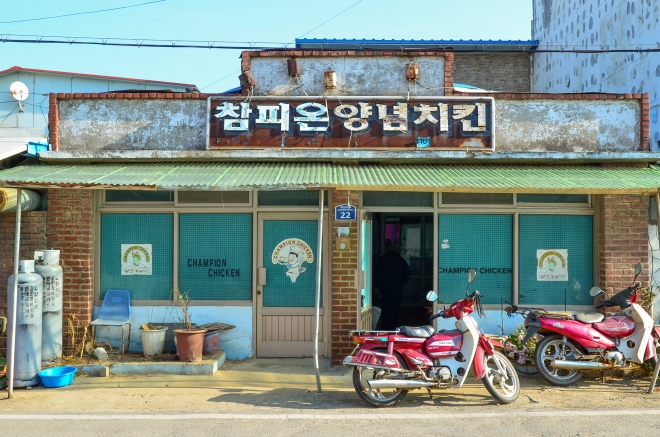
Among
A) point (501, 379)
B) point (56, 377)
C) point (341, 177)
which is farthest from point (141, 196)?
point (501, 379)

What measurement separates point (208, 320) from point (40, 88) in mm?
14079

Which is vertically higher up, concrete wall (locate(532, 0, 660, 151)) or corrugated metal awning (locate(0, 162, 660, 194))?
concrete wall (locate(532, 0, 660, 151))

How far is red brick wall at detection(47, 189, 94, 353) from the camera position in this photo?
387 inches

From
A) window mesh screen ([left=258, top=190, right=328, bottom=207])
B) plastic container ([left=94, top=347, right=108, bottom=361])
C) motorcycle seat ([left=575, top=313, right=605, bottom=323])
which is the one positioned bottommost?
plastic container ([left=94, top=347, right=108, bottom=361])

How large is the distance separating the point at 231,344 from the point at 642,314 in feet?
19.1

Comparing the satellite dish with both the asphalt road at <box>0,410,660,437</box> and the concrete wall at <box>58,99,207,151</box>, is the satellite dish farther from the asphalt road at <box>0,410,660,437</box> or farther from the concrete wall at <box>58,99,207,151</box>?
the asphalt road at <box>0,410,660,437</box>

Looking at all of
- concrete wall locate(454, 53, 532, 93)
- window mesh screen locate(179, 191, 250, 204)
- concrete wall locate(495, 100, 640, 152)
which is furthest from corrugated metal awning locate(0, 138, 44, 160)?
concrete wall locate(454, 53, 532, 93)

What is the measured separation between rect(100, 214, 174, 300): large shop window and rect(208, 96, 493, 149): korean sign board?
159 centimetres

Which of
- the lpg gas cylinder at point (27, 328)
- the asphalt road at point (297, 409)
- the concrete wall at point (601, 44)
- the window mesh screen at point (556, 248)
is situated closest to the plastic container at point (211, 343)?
the asphalt road at point (297, 409)

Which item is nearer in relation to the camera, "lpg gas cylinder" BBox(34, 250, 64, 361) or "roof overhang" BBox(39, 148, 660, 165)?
"lpg gas cylinder" BBox(34, 250, 64, 361)

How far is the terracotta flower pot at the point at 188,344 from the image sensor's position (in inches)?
359

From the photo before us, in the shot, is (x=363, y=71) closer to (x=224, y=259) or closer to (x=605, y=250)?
(x=224, y=259)

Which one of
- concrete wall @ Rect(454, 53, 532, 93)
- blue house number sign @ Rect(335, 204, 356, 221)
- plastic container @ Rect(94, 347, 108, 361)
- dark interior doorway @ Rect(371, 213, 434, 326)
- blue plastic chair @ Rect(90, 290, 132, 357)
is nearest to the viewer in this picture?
plastic container @ Rect(94, 347, 108, 361)

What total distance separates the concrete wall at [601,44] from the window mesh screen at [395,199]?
13.7 feet
